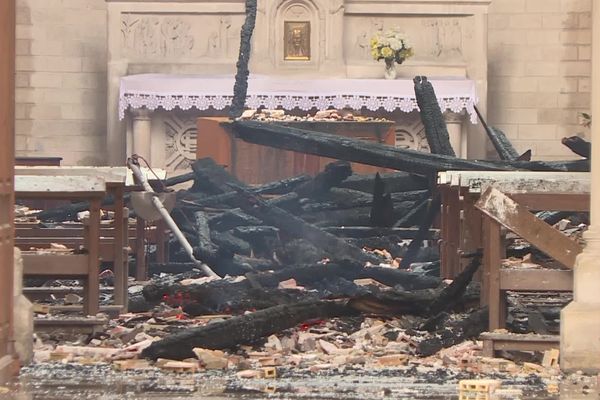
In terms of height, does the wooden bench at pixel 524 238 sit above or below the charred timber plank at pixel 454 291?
above

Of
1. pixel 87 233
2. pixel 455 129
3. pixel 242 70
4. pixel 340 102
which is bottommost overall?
pixel 87 233

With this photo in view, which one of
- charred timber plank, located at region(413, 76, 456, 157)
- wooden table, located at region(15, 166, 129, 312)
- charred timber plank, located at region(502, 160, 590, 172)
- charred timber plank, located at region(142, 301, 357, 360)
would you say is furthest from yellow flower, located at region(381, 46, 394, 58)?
charred timber plank, located at region(142, 301, 357, 360)

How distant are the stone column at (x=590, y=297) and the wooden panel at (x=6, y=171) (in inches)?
125

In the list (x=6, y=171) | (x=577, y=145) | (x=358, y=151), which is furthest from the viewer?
(x=358, y=151)

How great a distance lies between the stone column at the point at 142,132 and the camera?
81.5ft

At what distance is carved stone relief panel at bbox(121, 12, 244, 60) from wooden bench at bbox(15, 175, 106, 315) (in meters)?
14.6

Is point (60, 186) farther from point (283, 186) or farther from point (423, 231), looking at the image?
point (283, 186)

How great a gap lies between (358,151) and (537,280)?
685 centimetres

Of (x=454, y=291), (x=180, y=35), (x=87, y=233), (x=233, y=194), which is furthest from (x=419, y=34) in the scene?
(x=87, y=233)

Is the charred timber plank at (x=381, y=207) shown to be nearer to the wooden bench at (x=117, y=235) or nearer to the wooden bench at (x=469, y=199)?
the wooden bench at (x=117, y=235)

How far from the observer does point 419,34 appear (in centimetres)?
2602

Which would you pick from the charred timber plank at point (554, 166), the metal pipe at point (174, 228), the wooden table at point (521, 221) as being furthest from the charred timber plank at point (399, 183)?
the wooden table at point (521, 221)

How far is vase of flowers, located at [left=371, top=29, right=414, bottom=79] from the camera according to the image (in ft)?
80.0

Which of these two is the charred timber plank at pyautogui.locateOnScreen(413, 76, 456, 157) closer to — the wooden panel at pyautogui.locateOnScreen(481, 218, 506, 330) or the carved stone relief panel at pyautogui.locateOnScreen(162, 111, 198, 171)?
the carved stone relief panel at pyautogui.locateOnScreen(162, 111, 198, 171)
